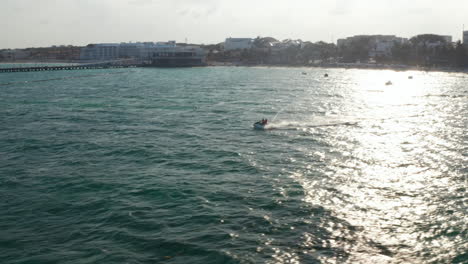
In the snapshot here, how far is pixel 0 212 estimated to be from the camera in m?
26.2

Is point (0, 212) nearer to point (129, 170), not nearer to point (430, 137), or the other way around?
point (129, 170)

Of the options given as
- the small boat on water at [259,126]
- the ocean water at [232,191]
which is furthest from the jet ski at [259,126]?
the ocean water at [232,191]

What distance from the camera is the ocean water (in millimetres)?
21359

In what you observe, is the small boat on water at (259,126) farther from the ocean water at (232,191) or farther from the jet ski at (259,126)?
the ocean water at (232,191)

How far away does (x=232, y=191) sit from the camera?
29.8 metres

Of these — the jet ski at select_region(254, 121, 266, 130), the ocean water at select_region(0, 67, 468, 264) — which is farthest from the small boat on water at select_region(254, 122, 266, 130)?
the ocean water at select_region(0, 67, 468, 264)

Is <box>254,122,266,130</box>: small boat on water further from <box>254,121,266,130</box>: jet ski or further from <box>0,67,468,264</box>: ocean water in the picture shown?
<box>0,67,468,264</box>: ocean water

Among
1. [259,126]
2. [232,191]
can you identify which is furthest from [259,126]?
[232,191]

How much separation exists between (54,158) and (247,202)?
21.4 meters

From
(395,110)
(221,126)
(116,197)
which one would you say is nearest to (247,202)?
(116,197)

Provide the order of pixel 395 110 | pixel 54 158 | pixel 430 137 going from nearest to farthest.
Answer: pixel 54 158 → pixel 430 137 → pixel 395 110

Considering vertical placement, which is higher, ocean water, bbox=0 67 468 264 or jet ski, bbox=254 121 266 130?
jet ski, bbox=254 121 266 130

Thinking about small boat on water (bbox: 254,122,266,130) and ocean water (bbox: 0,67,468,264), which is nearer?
ocean water (bbox: 0,67,468,264)

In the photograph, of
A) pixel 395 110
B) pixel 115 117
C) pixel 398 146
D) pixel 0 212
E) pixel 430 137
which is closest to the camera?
pixel 0 212
